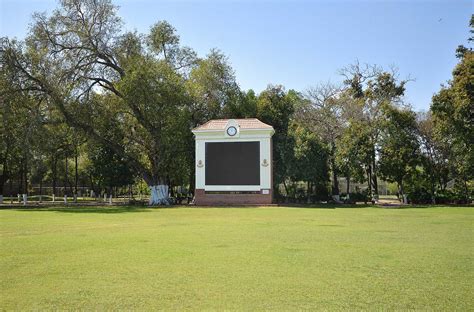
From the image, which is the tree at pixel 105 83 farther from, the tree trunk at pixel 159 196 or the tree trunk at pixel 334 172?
the tree trunk at pixel 334 172

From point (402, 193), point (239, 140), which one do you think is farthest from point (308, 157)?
point (402, 193)

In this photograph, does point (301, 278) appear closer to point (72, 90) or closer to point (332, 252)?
point (332, 252)

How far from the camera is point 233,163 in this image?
32625 mm

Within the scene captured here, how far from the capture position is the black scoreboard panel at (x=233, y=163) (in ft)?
106

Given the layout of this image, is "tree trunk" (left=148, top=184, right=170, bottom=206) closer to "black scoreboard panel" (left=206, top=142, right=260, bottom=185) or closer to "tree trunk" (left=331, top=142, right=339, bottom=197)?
"black scoreboard panel" (left=206, top=142, right=260, bottom=185)

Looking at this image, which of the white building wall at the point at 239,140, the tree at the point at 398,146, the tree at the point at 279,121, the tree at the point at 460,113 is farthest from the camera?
the tree at the point at 279,121

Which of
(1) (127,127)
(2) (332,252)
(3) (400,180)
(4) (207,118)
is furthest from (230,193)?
(2) (332,252)

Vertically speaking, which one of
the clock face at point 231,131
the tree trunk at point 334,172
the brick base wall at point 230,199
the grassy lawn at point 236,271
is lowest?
the grassy lawn at point 236,271

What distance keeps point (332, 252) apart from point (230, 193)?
23172 millimetres

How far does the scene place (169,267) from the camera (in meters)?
7.72

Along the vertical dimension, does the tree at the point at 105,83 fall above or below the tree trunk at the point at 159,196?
above

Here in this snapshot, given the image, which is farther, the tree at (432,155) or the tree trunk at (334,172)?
the tree trunk at (334,172)

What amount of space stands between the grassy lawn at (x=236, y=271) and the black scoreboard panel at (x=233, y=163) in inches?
786

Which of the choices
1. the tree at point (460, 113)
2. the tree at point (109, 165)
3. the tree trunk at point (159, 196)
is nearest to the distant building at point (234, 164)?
the tree trunk at point (159, 196)
